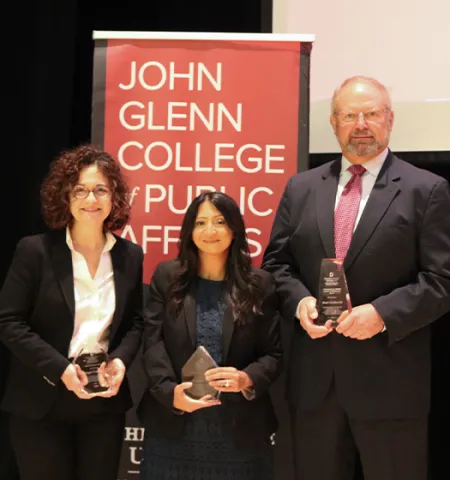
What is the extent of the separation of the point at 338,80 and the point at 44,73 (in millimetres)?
1719

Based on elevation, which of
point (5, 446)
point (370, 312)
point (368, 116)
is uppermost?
point (368, 116)

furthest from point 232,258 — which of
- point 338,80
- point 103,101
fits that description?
point 338,80

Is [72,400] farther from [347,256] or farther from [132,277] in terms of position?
[347,256]

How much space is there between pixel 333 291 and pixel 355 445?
0.64 meters

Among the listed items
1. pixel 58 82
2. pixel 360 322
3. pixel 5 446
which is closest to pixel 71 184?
pixel 360 322

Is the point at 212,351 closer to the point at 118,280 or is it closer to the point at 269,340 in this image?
the point at 269,340

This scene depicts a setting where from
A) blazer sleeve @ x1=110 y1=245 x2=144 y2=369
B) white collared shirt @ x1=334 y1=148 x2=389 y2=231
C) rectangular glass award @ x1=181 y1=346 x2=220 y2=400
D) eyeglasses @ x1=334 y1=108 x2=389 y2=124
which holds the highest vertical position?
eyeglasses @ x1=334 y1=108 x2=389 y2=124

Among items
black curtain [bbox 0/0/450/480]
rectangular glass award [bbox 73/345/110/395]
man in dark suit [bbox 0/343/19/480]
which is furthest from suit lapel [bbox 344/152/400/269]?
man in dark suit [bbox 0/343/19/480]

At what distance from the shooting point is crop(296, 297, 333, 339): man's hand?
2438 millimetres

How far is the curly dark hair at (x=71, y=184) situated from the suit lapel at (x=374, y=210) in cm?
92

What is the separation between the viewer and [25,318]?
2648 mm

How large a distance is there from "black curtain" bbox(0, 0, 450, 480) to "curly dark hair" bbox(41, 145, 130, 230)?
1.37 m

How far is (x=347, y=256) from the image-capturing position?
8.44 ft

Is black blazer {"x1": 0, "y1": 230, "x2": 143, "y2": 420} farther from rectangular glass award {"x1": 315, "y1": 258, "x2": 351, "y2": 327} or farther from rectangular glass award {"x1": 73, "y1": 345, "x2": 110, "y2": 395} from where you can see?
rectangular glass award {"x1": 315, "y1": 258, "x2": 351, "y2": 327}
